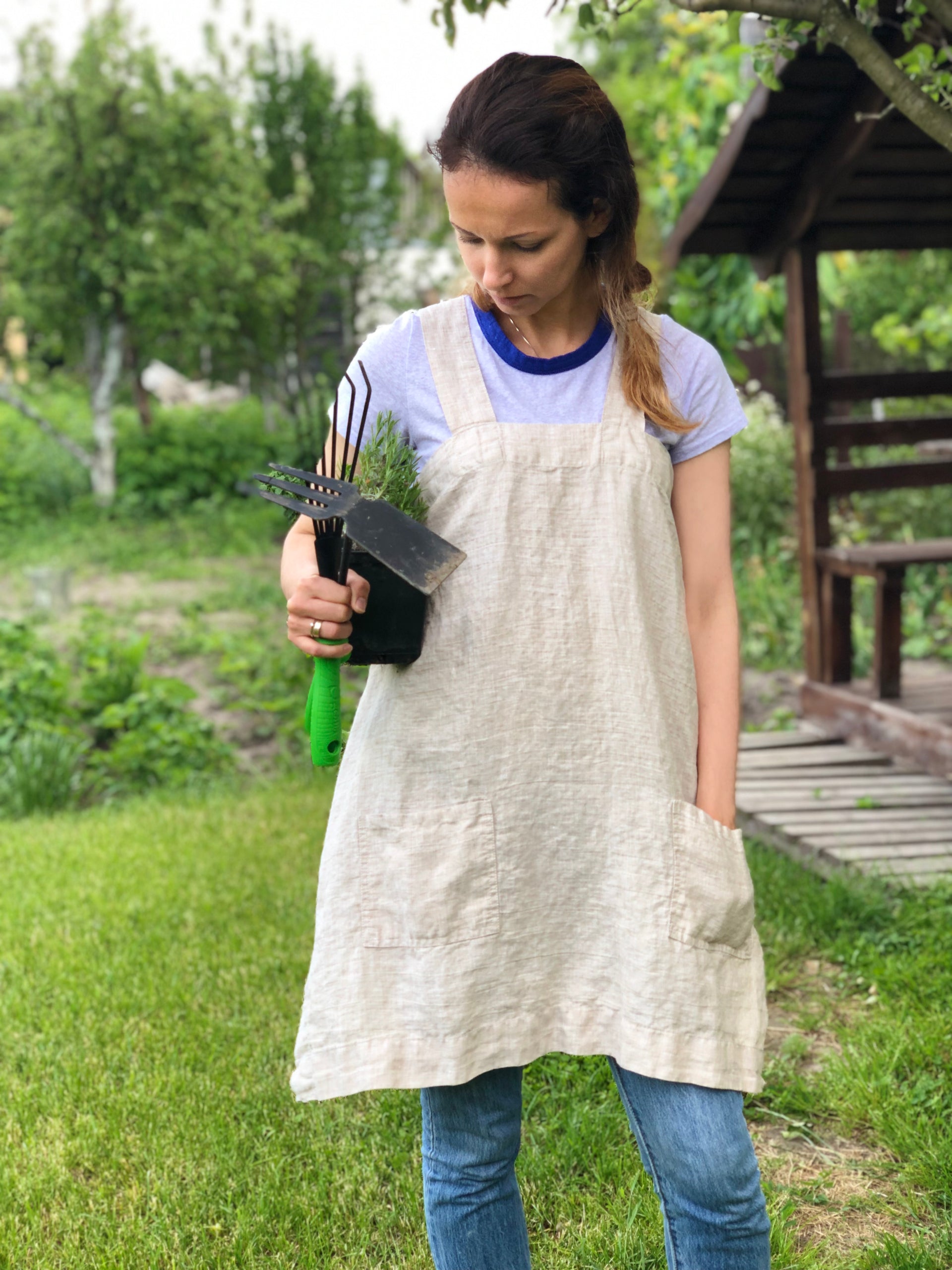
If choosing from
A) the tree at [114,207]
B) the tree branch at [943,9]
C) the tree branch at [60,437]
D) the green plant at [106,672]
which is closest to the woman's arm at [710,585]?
the tree branch at [943,9]

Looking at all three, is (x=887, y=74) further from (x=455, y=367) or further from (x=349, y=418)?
(x=349, y=418)

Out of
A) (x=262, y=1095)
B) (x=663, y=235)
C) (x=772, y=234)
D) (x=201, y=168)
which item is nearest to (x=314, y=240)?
(x=201, y=168)

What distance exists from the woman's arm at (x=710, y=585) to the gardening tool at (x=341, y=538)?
39 centimetres

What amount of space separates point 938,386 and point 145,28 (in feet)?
43.7

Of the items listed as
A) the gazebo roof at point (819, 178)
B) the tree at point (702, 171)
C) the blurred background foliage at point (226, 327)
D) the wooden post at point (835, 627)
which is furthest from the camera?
the tree at point (702, 171)

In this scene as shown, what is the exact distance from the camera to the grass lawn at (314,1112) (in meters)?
2.39

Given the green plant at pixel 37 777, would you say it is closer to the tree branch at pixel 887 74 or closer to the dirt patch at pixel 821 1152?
the dirt patch at pixel 821 1152

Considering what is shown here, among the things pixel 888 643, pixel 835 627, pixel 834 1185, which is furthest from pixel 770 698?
pixel 834 1185

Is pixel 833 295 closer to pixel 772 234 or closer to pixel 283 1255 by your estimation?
pixel 772 234

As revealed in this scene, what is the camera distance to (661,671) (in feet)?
5.38

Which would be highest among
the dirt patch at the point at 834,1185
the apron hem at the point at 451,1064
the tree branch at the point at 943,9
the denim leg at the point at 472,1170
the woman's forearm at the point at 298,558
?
the tree branch at the point at 943,9

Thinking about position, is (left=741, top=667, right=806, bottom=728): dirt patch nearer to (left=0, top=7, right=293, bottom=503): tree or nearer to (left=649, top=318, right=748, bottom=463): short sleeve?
(left=649, top=318, right=748, bottom=463): short sleeve

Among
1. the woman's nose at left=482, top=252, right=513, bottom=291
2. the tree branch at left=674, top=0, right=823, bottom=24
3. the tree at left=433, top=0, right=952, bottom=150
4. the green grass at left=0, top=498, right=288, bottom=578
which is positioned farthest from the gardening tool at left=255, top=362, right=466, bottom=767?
the green grass at left=0, top=498, right=288, bottom=578

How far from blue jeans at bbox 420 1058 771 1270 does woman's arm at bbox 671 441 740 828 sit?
1.44 feet
